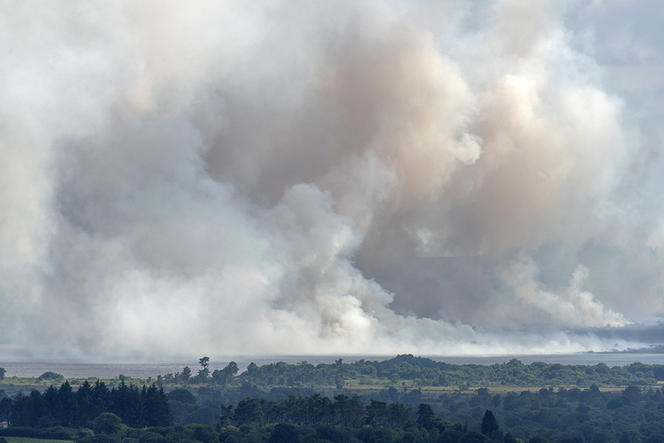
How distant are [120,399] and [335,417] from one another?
50.8 feet

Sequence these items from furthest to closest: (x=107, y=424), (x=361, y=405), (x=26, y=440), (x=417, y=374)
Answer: (x=417, y=374), (x=361, y=405), (x=107, y=424), (x=26, y=440)

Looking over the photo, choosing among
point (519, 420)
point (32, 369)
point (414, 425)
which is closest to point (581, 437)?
point (519, 420)

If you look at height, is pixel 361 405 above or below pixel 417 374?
below

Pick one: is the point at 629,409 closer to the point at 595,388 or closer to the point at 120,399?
the point at 595,388

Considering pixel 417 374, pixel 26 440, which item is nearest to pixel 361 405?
pixel 26 440

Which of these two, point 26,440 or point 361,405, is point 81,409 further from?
point 361,405

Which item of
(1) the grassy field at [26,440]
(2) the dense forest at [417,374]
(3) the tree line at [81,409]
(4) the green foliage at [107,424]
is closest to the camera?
(1) the grassy field at [26,440]

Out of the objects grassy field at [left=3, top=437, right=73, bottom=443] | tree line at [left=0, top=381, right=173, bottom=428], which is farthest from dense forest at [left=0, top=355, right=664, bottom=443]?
grassy field at [left=3, top=437, right=73, bottom=443]

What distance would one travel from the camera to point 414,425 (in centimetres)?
7238

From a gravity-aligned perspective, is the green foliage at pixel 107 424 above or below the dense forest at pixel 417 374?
below

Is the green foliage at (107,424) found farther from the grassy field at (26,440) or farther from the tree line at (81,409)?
the grassy field at (26,440)

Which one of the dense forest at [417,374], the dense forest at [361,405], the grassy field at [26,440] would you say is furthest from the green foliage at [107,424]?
the dense forest at [417,374]

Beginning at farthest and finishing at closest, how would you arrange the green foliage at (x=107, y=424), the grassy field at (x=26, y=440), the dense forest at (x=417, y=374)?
the dense forest at (x=417, y=374) < the green foliage at (x=107, y=424) < the grassy field at (x=26, y=440)

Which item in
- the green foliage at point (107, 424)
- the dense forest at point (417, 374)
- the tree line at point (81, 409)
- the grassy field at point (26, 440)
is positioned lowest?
the grassy field at point (26, 440)
